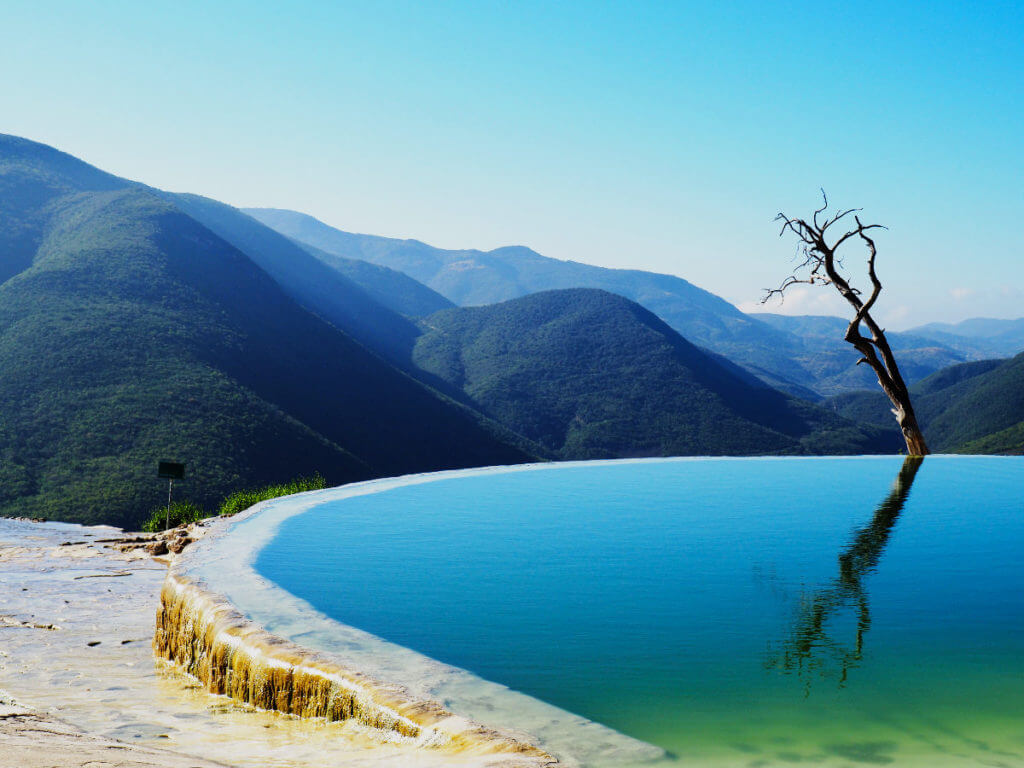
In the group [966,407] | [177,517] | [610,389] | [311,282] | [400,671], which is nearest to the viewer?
[400,671]

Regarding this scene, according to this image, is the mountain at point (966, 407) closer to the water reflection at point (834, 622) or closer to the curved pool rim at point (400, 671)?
the water reflection at point (834, 622)

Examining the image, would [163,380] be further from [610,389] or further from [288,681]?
[610,389]

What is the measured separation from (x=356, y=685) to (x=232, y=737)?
2.28ft

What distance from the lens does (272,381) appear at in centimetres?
4850

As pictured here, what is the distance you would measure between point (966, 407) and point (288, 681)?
86.6 metres

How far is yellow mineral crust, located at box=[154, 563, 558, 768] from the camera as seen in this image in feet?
12.0

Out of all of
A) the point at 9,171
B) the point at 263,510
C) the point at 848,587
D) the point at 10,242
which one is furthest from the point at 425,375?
the point at 848,587

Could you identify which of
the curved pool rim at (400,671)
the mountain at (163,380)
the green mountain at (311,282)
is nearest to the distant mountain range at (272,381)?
the mountain at (163,380)

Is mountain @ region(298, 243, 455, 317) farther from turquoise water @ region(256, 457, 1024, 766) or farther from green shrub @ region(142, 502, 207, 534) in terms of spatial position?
turquoise water @ region(256, 457, 1024, 766)

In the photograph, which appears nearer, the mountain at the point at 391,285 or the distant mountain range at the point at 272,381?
the distant mountain range at the point at 272,381

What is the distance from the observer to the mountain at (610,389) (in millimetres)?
64000

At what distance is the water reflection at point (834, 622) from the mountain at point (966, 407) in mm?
53949

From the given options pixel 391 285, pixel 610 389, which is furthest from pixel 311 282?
pixel 610 389

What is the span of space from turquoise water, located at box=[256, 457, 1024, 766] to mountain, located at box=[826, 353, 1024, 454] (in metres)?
52.8
